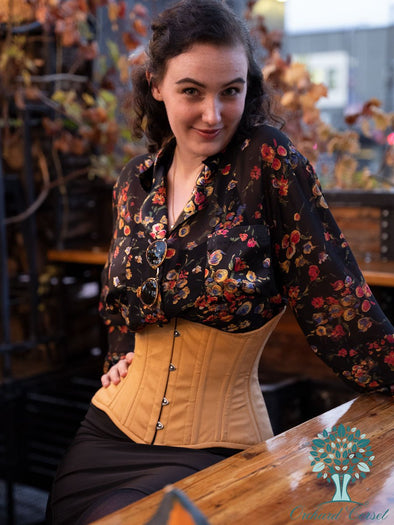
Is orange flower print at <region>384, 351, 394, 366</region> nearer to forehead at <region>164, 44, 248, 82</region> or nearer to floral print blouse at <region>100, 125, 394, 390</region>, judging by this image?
floral print blouse at <region>100, 125, 394, 390</region>

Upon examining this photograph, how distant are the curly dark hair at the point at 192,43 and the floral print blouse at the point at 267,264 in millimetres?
135

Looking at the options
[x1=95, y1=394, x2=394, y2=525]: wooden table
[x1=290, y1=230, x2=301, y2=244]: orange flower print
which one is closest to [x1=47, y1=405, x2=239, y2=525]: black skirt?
[x1=95, y1=394, x2=394, y2=525]: wooden table

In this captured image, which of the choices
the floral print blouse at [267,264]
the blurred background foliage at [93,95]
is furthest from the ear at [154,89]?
the blurred background foliage at [93,95]

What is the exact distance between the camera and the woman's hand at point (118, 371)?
176 centimetres

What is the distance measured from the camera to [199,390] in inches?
62.1

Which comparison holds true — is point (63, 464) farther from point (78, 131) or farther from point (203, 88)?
point (78, 131)

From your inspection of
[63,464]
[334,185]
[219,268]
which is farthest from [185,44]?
[334,185]

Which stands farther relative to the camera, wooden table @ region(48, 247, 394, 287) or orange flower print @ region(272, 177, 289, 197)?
wooden table @ region(48, 247, 394, 287)

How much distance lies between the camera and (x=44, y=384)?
3.31m

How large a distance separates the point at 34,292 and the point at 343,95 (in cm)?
212

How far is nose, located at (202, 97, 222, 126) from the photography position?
1.49 metres

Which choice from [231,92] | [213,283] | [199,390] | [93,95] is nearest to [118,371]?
[199,390]

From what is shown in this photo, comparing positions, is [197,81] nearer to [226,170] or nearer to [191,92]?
[191,92]

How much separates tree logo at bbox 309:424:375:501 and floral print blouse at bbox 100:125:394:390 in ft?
0.84
